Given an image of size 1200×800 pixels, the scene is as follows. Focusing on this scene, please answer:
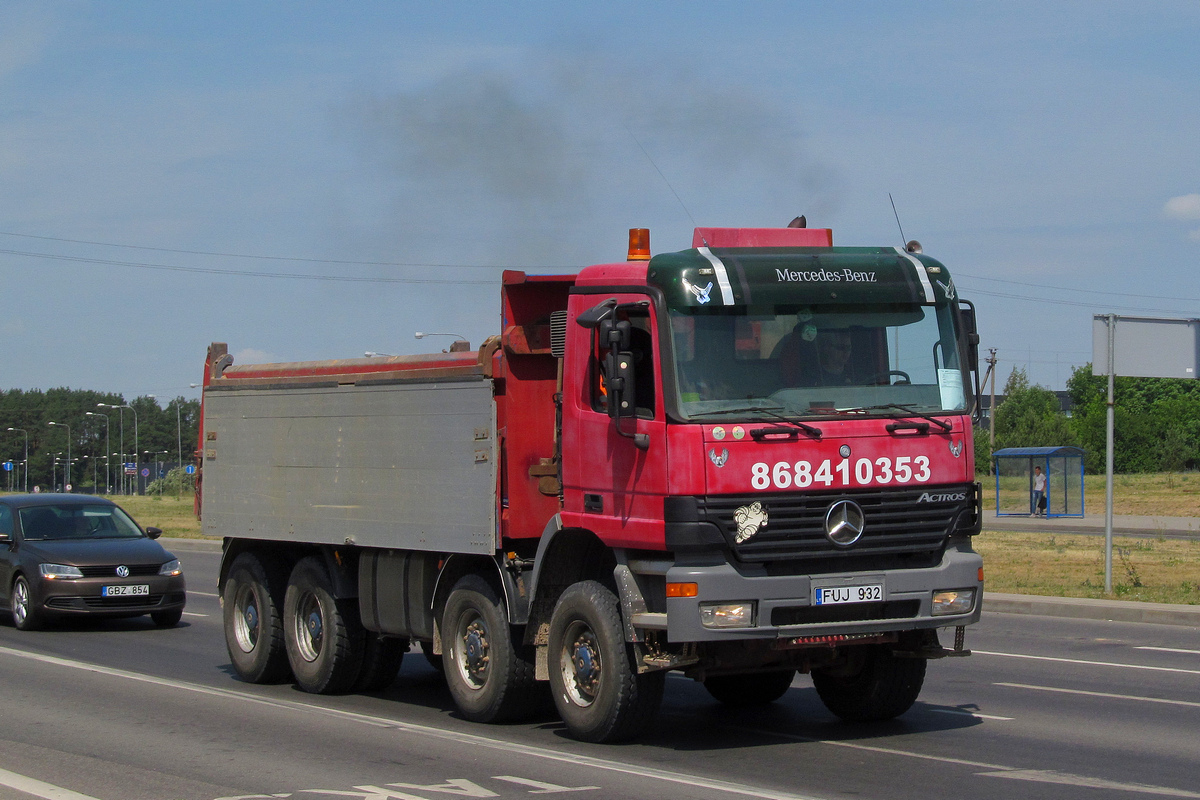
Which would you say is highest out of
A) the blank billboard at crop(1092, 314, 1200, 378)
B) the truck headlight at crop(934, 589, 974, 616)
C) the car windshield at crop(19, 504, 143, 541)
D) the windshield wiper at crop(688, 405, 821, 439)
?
the blank billboard at crop(1092, 314, 1200, 378)

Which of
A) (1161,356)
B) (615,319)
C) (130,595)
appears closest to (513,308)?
(615,319)

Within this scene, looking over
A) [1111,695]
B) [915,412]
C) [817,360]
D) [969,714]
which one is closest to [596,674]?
[817,360]

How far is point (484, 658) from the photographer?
32.5 ft

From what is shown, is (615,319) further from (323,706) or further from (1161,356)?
(1161,356)

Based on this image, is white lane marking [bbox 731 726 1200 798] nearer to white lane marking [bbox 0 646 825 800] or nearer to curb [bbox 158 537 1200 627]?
white lane marking [bbox 0 646 825 800]

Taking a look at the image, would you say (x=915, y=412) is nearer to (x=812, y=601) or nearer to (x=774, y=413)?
(x=774, y=413)

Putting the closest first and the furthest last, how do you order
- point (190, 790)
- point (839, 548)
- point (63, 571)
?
1. point (190, 790)
2. point (839, 548)
3. point (63, 571)

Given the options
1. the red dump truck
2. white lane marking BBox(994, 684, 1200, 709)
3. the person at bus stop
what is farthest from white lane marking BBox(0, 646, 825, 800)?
the person at bus stop

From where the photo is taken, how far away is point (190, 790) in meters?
7.63

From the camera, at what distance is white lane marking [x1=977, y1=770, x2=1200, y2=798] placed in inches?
285

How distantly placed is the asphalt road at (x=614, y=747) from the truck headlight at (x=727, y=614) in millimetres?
800

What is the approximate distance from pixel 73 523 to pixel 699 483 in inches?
489

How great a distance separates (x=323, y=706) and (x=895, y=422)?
5167 millimetres

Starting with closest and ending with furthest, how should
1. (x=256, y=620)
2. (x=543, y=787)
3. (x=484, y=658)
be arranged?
(x=543, y=787) < (x=484, y=658) < (x=256, y=620)
